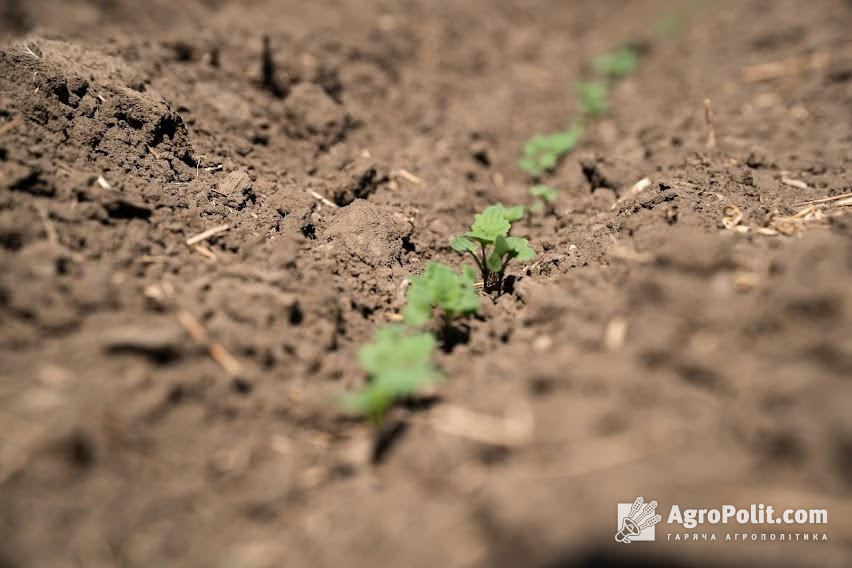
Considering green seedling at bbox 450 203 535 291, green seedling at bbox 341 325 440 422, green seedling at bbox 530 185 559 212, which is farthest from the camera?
green seedling at bbox 530 185 559 212

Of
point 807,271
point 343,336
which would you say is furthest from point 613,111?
point 343,336

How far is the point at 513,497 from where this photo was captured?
1.57 metres

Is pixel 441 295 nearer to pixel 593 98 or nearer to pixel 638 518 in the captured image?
A: pixel 638 518

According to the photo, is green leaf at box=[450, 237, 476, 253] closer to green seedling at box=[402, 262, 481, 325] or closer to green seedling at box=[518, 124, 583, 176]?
green seedling at box=[402, 262, 481, 325]

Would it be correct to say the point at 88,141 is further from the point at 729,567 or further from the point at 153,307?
the point at 729,567

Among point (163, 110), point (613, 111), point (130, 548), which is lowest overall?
point (130, 548)

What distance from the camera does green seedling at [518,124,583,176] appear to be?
355 cm

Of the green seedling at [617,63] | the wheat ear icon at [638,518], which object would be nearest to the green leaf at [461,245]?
the wheat ear icon at [638,518]

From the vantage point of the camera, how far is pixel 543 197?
3.34 metres

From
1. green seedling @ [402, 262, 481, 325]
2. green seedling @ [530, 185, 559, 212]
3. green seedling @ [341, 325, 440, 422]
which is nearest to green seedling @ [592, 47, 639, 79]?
green seedling @ [530, 185, 559, 212]

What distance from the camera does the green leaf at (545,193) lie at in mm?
3250

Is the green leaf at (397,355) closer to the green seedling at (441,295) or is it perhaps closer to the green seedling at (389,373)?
the green seedling at (389,373)

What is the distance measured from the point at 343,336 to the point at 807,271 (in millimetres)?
1770

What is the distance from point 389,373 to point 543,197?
6.31ft
